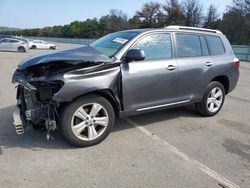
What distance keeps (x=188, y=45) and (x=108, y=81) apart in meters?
1.95

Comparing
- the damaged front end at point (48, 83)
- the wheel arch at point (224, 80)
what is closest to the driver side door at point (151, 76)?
the damaged front end at point (48, 83)

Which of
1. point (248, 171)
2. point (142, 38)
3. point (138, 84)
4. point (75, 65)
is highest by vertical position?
point (142, 38)

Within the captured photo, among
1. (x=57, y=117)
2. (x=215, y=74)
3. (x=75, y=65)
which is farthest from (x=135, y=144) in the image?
(x=215, y=74)

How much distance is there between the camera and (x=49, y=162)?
3.52 metres

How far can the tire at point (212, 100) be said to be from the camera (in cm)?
542

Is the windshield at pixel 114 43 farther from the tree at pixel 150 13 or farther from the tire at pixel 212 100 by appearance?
the tree at pixel 150 13

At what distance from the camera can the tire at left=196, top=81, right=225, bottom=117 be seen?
17.8ft

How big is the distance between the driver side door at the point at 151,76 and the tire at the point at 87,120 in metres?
0.39

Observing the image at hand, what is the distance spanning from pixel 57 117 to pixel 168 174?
1728mm

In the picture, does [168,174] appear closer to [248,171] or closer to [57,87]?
[248,171]

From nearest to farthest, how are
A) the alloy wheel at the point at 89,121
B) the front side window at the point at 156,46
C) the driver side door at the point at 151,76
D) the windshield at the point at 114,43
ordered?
the alloy wheel at the point at 89,121
the driver side door at the point at 151,76
the windshield at the point at 114,43
the front side window at the point at 156,46

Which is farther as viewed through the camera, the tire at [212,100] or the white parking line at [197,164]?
the tire at [212,100]

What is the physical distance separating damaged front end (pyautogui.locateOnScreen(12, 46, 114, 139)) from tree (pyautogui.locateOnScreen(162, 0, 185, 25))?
62.3m

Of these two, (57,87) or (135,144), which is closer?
(57,87)
